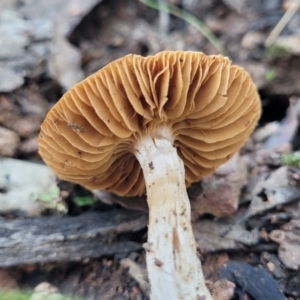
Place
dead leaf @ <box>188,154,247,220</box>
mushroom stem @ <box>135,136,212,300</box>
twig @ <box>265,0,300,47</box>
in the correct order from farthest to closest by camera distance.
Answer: twig @ <box>265,0,300,47</box>, dead leaf @ <box>188,154,247,220</box>, mushroom stem @ <box>135,136,212,300</box>

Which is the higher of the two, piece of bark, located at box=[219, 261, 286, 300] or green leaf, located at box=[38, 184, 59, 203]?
green leaf, located at box=[38, 184, 59, 203]

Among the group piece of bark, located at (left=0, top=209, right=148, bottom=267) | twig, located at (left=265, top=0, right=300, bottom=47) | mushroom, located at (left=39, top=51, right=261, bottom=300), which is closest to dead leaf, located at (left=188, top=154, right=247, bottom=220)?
mushroom, located at (left=39, top=51, right=261, bottom=300)

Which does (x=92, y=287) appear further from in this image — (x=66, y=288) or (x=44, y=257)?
(x=44, y=257)

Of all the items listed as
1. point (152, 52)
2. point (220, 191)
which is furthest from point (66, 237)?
point (152, 52)

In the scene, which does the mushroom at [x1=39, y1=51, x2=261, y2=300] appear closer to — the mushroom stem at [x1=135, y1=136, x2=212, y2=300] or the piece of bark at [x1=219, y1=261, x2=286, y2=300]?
the mushroom stem at [x1=135, y1=136, x2=212, y2=300]

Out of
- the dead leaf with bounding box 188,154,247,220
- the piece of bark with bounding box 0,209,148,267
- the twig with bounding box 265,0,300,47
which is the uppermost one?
the twig with bounding box 265,0,300,47

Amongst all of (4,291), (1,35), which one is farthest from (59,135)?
(1,35)

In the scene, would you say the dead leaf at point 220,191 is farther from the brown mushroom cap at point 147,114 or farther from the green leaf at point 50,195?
the green leaf at point 50,195
